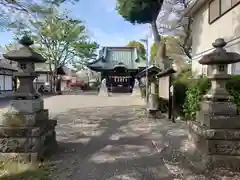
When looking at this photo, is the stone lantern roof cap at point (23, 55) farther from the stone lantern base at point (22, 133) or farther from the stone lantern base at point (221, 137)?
the stone lantern base at point (221, 137)

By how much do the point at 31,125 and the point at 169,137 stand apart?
3885mm

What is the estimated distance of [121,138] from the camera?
694cm

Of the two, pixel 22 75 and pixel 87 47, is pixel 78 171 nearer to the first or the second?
pixel 22 75

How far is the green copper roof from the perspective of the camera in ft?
98.5

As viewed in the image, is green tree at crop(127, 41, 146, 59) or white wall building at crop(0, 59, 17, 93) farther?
green tree at crop(127, 41, 146, 59)

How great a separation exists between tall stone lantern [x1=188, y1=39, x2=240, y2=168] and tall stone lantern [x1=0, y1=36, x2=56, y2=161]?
10.9ft

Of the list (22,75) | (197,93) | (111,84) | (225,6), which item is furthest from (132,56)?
(22,75)

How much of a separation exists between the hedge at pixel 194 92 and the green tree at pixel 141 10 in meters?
11.8

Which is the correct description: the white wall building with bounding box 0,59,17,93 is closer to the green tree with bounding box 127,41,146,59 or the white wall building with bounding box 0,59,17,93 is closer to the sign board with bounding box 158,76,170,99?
the sign board with bounding box 158,76,170,99

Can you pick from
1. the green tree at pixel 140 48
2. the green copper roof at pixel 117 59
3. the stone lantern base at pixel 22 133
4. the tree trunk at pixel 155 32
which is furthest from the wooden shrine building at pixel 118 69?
the stone lantern base at pixel 22 133

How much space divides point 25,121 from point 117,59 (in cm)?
2827

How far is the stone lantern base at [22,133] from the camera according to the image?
16.0ft

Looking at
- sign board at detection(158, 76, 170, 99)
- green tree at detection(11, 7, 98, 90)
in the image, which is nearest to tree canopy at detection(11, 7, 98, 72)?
green tree at detection(11, 7, 98, 90)

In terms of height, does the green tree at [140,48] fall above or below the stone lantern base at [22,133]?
above
